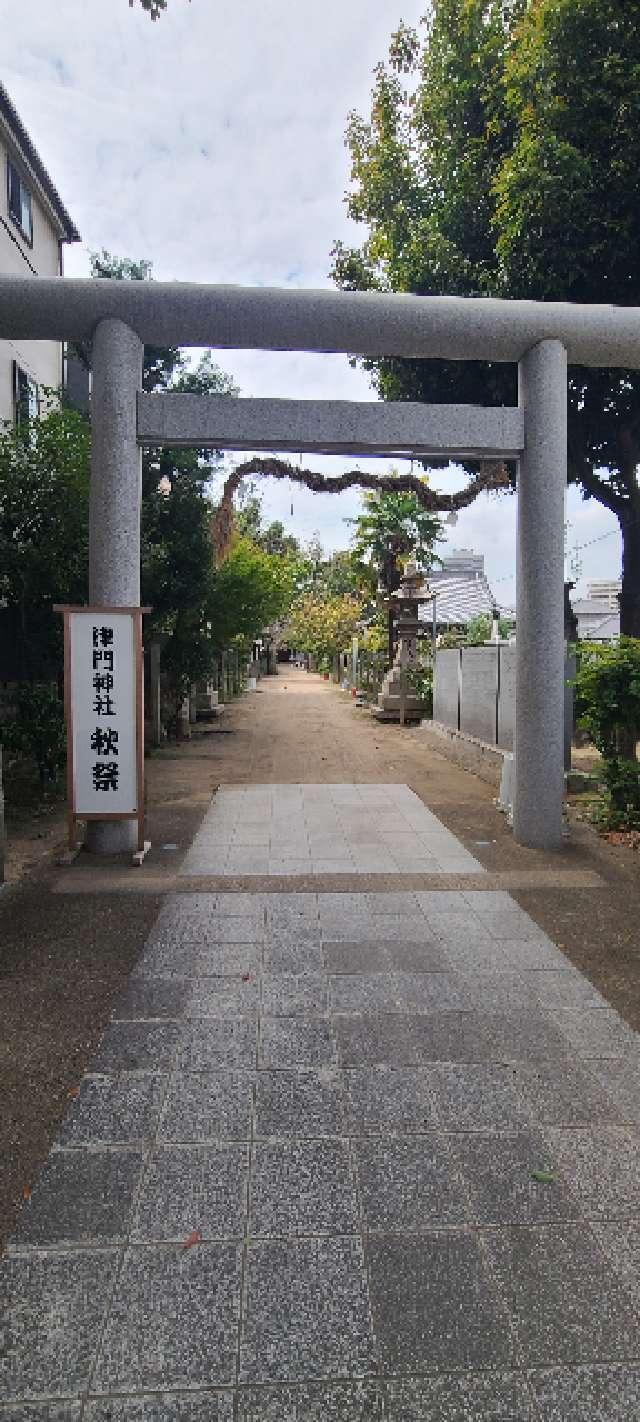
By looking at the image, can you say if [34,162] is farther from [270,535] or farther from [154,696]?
[270,535]

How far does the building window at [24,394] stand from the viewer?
1378 centimetres

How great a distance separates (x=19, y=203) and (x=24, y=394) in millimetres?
3222

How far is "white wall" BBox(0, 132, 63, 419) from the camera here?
1307 cm

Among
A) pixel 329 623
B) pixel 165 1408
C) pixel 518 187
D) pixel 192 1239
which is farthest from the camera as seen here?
pixel 329 623

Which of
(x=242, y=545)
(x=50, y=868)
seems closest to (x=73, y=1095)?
(x=50, y=868)

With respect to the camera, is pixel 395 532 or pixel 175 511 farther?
pixel 395 532

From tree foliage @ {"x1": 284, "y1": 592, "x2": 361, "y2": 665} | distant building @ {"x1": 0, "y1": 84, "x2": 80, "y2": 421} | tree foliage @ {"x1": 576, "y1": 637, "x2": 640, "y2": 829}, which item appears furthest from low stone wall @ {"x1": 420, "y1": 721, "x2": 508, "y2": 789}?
tree foliage @ {"x1": 284, "y1": 592, "x2": 361, "y2": 665}

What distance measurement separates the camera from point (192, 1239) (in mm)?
2463

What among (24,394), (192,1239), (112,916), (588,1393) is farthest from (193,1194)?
(24,394)

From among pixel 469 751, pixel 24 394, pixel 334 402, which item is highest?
pixel 24 394

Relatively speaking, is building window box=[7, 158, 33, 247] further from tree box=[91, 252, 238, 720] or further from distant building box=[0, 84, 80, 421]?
tree box=[91, 252, 238, 720]

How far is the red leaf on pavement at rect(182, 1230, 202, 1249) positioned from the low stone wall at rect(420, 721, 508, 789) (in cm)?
855

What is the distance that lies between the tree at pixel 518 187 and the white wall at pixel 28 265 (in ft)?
19.3

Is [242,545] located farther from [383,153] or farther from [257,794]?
[257,794]
